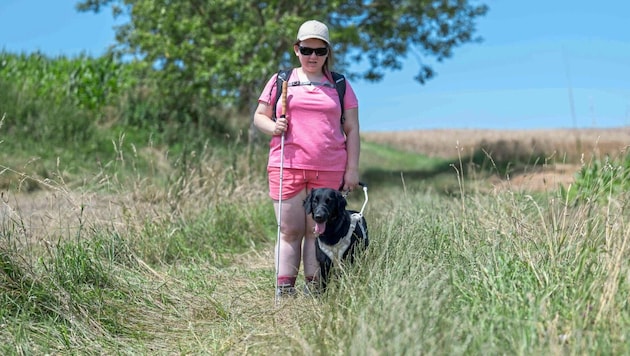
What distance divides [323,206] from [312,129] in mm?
733

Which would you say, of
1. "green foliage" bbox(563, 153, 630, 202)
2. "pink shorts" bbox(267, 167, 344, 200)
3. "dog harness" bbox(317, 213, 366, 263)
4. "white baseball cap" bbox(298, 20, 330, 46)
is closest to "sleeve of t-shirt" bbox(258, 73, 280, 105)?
"white baseball cap" bbox(298, 20, 330, 46)

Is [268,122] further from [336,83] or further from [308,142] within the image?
[336,83]

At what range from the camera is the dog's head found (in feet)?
14.9

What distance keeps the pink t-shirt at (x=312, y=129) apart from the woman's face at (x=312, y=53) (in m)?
0.15

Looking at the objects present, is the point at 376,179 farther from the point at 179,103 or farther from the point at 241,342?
the point at 241,342

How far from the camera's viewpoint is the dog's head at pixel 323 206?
4.53 metres

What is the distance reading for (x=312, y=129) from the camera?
508 cm

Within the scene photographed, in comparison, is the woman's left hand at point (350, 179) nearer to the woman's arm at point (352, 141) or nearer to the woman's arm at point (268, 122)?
the woman's arm at point (352, 141)

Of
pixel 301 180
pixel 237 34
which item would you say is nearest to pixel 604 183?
pixel 301 180

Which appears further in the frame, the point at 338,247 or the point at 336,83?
the point at 336,83

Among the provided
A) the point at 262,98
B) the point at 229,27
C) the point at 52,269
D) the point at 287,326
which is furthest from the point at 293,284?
the point at 229,27

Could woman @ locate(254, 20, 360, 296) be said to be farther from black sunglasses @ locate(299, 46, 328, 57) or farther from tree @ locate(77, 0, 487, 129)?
tree @ locate(77, 0, 487, 129)

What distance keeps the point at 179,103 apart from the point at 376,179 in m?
5.54

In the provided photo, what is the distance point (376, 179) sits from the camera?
786 inches
